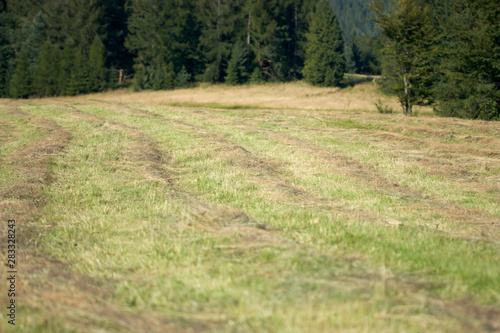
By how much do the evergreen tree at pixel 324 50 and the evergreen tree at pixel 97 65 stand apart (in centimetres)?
2703

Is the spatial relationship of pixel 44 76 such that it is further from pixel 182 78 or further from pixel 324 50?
pixel 324 50

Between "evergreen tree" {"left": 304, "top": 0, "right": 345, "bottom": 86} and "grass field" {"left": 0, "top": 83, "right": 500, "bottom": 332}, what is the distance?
39343mm

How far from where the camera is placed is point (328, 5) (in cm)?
5019

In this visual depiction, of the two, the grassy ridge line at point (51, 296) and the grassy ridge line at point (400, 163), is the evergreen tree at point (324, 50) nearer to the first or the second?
the grassy ridge line at point (400, 163)

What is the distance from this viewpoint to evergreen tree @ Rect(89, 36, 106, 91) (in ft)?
163

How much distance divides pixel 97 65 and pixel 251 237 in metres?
51.6

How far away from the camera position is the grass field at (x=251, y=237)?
9.55 ft

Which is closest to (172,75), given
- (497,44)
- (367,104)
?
(367,104)

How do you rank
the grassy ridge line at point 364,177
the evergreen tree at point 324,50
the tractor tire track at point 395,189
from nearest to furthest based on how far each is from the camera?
1. the tractor tire track at point 395,189
2. the grassy ridge line at point 364,177
3. the evergreen tree at point 324,50

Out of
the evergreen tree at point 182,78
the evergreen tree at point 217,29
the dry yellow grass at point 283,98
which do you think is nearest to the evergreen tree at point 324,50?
the dry yellow grass at point 283,98

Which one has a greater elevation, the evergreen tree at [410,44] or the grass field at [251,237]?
the evergreen tree at [410,44]

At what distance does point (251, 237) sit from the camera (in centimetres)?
434

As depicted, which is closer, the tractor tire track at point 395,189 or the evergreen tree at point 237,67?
the tractor tire track at point 395,189

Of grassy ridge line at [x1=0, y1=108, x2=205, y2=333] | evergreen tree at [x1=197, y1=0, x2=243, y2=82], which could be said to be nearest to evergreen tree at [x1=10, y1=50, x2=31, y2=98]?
evergreen tree at [x1=197, y1=0, x2=243, y2=82]
